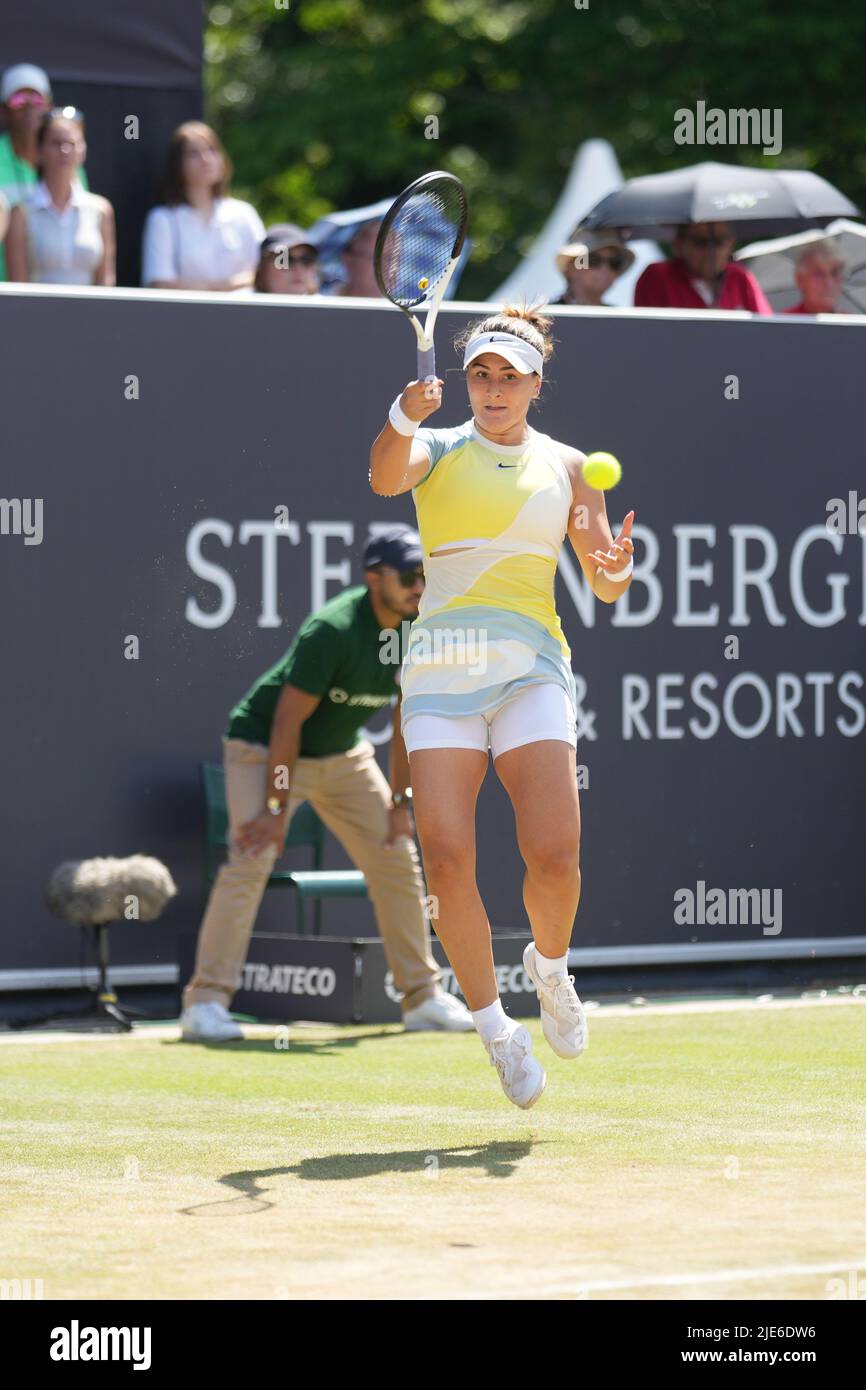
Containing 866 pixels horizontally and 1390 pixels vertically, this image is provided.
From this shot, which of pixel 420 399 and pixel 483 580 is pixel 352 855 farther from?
pixel 420 399

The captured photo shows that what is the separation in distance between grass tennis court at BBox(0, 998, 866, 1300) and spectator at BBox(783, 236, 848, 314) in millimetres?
3647

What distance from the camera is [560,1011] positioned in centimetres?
622

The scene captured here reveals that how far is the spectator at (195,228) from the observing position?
10172mm

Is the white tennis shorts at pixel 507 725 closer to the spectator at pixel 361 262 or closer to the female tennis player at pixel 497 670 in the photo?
the female tennis player at pixel 497 670

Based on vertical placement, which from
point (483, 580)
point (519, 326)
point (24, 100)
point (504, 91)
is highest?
point (504, 91)

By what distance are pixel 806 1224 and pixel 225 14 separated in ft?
84.2

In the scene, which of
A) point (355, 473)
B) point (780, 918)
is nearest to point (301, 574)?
point (355, 473)

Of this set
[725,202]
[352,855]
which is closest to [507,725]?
[352,855]

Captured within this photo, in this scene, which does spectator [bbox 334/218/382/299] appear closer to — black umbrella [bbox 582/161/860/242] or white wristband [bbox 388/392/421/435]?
black umbrella [bbox 582/161/860/242]

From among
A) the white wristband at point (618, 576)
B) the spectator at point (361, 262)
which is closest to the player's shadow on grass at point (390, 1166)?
the white wristband at point (618, 576)

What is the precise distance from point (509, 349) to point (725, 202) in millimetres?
5090

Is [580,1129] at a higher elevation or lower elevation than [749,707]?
lower

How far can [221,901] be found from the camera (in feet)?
28.1

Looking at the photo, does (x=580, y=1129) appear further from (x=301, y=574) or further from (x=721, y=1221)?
(x=301, y=574)
